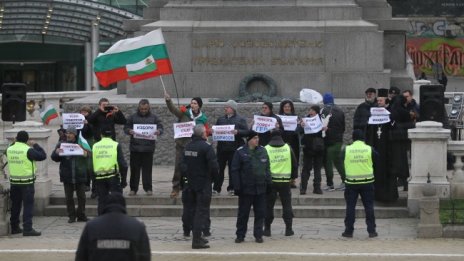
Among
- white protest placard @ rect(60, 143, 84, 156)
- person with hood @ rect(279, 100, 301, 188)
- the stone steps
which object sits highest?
person with hood @ rect(279, 100, 301, 188)

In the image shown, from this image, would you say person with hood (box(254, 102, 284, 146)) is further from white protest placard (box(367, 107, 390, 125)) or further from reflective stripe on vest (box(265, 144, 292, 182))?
reflective stripe on vest (box(265, 144, 292, 182))

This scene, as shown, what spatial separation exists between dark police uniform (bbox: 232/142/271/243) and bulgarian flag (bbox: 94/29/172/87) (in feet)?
13.5

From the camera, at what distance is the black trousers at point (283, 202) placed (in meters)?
19.6

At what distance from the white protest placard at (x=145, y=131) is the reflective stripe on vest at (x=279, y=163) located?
3.21 m

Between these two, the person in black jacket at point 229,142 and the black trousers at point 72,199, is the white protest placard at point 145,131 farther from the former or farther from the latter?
the black trousers at point 72,199

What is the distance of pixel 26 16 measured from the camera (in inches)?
2384

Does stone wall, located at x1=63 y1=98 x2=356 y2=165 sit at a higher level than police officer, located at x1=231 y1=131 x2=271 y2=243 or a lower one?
higher

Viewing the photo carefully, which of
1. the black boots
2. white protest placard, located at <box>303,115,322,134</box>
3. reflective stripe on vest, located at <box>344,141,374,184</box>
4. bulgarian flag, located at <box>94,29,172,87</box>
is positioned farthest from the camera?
bulgarian flag, located at <box>94,29,172,87</box>

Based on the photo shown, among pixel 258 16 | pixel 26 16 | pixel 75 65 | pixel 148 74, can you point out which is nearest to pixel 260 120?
pixel 148 74

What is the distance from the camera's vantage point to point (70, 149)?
2078cm

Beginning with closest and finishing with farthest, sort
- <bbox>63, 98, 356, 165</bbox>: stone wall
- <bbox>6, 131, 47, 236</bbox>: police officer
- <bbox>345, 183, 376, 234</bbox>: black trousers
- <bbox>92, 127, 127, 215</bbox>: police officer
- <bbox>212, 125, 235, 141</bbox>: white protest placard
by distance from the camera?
<bbox>345, 183, 376, 234</bbox>: black trousers
<bbox>6, 131, 47, 236</bbox>: police officer
<bbox>92, 127, 127, 215</bbox>: police officer
<bbox>212, 125, 235, 141</bbox>: white protest placard
<bbox>63, 98, 356, 165</bbox>: stone wall

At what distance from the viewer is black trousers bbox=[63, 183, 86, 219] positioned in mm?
20812

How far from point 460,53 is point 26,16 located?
22134 mm

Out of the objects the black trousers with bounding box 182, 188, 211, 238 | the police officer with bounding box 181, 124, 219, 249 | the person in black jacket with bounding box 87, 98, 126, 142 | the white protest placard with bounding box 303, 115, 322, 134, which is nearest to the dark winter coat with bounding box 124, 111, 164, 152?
the person in black jacket with bounding box 87, 98, 126, 142
